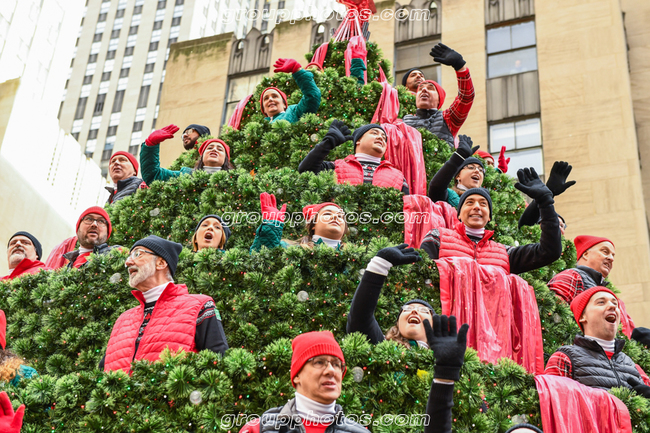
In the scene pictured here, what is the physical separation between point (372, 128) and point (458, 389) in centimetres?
547

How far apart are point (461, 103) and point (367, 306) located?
7.42 metres

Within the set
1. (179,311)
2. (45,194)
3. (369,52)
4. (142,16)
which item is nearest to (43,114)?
(45,194)

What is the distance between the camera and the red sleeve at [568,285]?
9320 millimetres

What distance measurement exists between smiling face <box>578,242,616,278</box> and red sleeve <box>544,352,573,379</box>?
10.5ft

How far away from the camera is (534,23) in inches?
845

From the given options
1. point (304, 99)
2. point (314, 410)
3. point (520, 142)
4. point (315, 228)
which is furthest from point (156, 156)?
point (520, 142)

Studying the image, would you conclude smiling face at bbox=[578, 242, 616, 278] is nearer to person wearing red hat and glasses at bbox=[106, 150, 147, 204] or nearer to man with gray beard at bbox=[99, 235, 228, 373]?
man with gray beard at bbox=[99, 235, 228, 373]

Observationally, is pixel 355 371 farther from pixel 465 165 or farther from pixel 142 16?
pixel 142 16

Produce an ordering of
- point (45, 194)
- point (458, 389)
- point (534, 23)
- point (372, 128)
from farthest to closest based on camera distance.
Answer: point (534, 23)
point (45, 194)
point (372, 128)
point (458, 389)

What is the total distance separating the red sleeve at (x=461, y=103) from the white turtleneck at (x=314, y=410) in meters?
8.72

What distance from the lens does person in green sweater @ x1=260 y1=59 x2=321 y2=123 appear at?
1271 centimetres

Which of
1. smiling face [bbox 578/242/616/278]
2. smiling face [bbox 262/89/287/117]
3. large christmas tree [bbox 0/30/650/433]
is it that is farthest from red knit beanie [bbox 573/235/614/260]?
smiling face [bbox 262/89/287/117]

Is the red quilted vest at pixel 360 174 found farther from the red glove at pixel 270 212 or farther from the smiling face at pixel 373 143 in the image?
the red glove at pixel 270 212

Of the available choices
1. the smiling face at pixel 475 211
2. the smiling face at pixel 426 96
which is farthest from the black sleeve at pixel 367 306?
the smiling face at pixel 426 96
